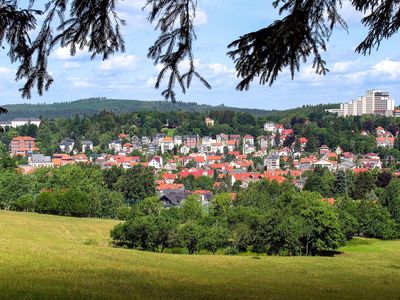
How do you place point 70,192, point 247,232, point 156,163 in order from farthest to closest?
point 156,163 → point 70,192 → point 247,232

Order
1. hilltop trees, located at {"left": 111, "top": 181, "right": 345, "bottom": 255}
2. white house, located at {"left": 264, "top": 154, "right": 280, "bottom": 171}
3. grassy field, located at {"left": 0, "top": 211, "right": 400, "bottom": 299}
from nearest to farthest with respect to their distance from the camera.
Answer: grassy field, located at {"left": 0, "top": 211, "right": 400, "bottom": 299} < hilltop trees, located at {"left": 111, "top": 181, "right": 345, "bottom": 255} < white house, located at {"left": 264, "top": 154, "right": 280, "bottom": 171}

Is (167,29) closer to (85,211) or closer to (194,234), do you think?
(194,234)

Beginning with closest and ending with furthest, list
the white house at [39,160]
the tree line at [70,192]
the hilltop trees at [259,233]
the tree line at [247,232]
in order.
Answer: the hilltop trees at [259,233] → the tree line at [247,232] → the tree line at [70,192] → the white house at [39,160]

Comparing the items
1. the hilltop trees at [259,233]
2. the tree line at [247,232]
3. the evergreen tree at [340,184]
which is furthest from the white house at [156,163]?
the hilltop trees at [259,233]

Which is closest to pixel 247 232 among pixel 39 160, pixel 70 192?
pixel 70 192

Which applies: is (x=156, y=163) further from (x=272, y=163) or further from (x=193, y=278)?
(x=193, y=278)

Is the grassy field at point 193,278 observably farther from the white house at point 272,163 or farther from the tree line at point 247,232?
the white house at point 272,163

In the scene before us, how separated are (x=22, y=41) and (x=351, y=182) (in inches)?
4420

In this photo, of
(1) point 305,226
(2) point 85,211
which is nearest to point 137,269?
(1) point 305,226

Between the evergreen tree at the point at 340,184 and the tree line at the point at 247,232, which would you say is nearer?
the tree line at the point at 247,232

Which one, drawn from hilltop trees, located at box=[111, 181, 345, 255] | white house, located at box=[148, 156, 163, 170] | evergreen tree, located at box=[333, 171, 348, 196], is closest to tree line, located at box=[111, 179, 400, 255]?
hilltop trees, located at box=[111, 181, 345, 255]

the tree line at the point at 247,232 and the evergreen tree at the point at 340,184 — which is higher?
the tree line at the point at 247,232

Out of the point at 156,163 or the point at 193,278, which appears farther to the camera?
the point at 156,163

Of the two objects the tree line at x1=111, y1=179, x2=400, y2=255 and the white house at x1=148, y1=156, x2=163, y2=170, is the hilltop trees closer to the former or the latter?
the tree line at x1=111, y1=179, x2=400, y2=255
